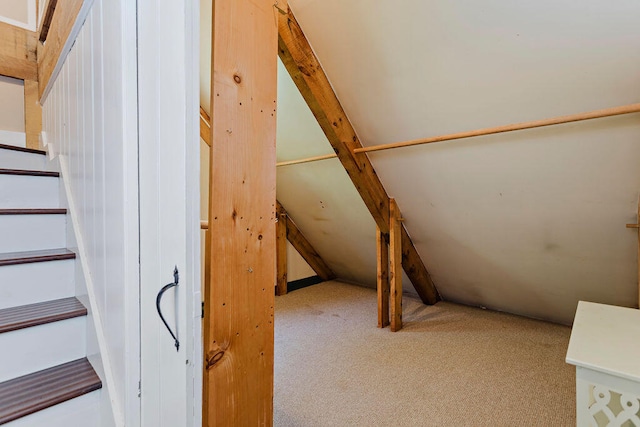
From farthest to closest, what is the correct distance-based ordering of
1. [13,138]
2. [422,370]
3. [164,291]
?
[13,138] < [422,370] < [164,291]

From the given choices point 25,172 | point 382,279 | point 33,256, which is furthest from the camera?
point 382,279

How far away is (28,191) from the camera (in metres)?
1.56

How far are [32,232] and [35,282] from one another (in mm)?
292

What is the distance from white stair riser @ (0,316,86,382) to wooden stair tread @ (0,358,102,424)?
0.03 meters

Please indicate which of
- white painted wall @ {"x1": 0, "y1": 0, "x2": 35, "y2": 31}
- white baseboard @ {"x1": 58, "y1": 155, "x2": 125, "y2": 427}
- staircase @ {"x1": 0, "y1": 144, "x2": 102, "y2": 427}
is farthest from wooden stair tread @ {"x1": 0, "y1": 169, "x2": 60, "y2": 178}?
white painted wall @ {"x1": 0, "y1": 0, "x2": 35, "y2": 31}

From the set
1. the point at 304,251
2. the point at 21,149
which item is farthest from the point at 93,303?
the point at 304,251

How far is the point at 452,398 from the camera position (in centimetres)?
178

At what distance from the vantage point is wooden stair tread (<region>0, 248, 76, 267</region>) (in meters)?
1.15

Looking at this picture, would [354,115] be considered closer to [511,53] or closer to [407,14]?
[407,14]

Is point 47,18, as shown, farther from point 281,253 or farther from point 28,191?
point 281,253

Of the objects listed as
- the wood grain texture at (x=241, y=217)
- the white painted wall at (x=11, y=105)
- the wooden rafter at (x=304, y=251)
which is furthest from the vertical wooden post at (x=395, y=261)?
the white painted wall at (x=11, y=105)

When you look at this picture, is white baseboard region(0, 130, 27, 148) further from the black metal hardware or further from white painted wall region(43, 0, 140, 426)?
the black metal hardware

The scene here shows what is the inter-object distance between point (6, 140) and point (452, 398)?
138 inches

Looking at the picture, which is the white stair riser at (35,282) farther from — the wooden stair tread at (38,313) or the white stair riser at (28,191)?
the white stair riser at (28,191)
